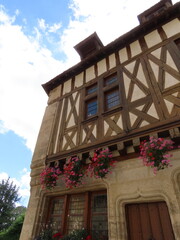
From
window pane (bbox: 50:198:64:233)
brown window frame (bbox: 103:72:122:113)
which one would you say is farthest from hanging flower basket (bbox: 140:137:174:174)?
window pane (bbox: 50:198:64:233)

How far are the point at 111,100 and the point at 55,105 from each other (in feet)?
8.29

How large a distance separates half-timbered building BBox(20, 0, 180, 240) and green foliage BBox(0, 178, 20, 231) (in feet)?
47.7

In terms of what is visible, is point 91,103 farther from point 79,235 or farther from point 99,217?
point 79,235

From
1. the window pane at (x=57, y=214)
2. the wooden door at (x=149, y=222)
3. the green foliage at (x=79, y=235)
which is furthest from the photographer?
the window pane at (x=57, y=214)

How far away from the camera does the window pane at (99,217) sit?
122 inches

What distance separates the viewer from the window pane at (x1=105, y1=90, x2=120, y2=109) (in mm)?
4567

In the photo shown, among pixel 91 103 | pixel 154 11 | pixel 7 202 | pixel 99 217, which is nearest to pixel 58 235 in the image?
pixel 99 217

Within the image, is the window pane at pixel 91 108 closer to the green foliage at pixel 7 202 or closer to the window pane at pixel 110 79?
the window pane at pixel 110 79

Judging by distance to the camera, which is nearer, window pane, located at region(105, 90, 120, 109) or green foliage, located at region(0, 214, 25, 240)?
window pane, located at region(105, 90, 120, 109)

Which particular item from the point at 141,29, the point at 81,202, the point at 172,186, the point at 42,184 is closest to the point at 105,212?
the point at 81,202

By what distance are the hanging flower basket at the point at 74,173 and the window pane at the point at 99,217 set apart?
0.60 metres

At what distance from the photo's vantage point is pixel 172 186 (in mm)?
2619

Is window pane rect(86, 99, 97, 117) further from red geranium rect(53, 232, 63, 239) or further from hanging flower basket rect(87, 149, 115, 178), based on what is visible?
red geranium rect(53, 232, 63, 239)

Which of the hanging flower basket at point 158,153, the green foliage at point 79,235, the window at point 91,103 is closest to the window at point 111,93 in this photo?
the window at point 91,103
